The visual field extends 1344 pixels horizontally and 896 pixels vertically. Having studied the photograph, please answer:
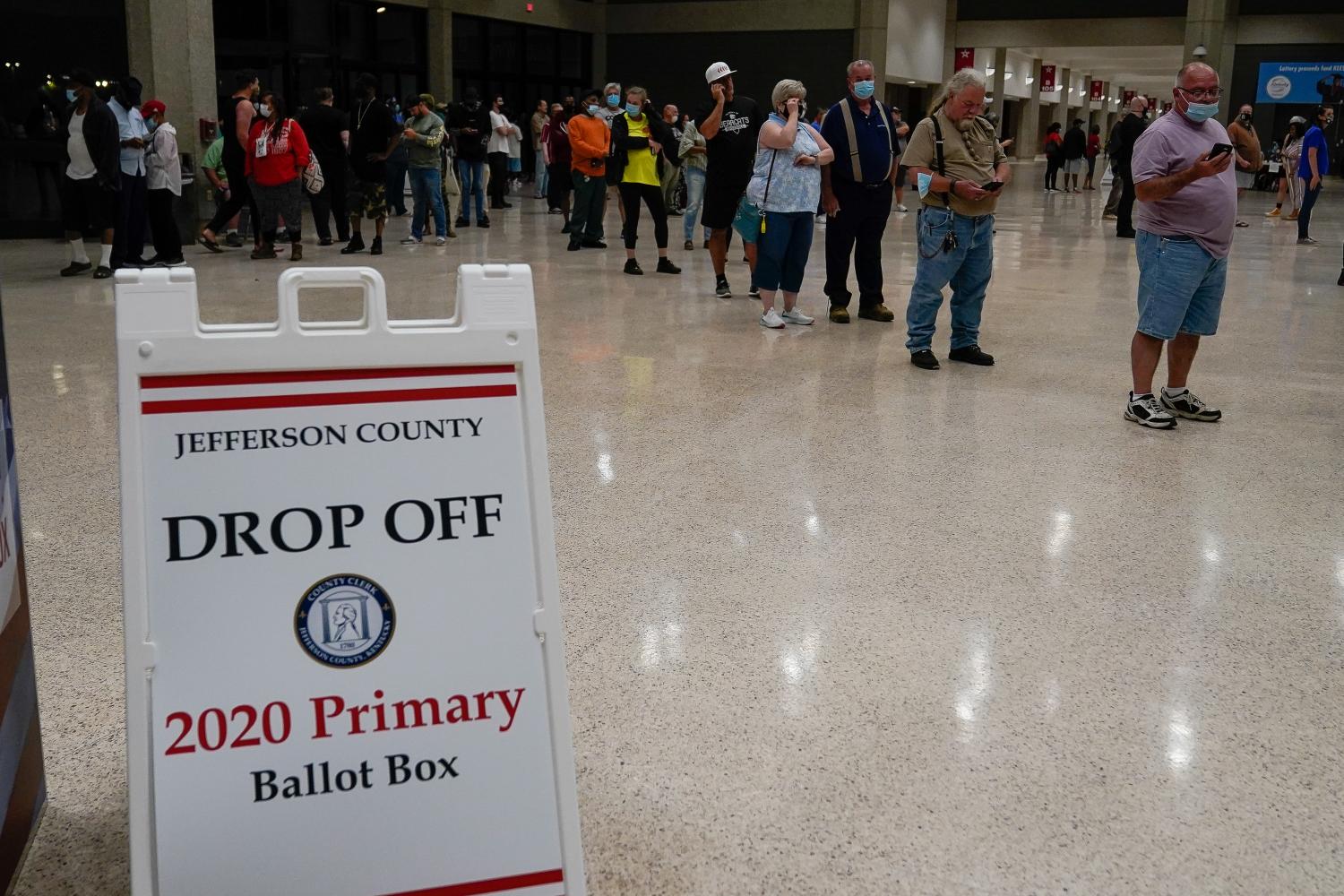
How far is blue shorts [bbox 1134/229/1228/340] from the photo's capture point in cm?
483

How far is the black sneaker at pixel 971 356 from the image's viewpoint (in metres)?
6.50

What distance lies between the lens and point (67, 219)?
9469mm

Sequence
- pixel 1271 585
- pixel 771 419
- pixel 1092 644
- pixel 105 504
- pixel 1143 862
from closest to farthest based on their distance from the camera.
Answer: pixel 1143 862 → pixel 1092 644 → pixel 1271 585 → pixel 105 504 → pixel 771 419

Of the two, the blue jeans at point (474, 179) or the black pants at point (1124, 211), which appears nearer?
the blue jeans at point (474, 179)

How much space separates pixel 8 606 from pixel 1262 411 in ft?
17.1

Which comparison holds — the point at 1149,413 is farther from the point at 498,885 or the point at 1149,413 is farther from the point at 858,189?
the point at 498,885

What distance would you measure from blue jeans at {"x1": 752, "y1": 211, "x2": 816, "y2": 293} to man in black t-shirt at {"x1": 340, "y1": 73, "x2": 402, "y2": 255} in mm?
5155

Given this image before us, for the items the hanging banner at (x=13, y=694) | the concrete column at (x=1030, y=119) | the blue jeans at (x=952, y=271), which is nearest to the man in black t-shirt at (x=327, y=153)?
the blue jeans at (x=952, y=271)

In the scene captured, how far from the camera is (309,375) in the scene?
5.51 feet

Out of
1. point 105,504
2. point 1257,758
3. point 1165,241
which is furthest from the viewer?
point 1165,241

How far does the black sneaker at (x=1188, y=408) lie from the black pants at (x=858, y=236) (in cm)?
238

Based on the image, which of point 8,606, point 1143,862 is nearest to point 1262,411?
point 1143,862

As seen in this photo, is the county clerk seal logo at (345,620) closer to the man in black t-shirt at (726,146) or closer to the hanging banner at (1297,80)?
the man in black t-shirt at (726,146)

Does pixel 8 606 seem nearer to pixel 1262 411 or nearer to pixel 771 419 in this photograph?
pixel 771 419
